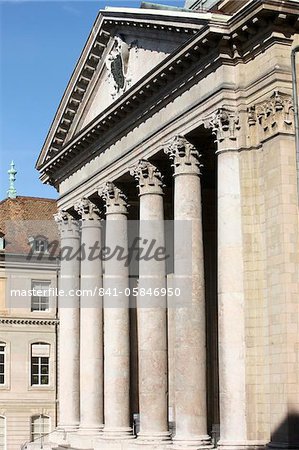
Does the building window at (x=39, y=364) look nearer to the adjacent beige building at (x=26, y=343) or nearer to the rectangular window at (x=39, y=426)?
the adjacent beige building at (x=26, y=343)

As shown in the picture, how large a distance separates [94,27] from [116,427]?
665 inches

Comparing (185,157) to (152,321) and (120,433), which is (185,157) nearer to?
(152,321)

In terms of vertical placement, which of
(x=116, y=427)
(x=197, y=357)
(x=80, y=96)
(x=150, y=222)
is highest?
(x=80, y=96)

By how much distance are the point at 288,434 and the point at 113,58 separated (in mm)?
19250

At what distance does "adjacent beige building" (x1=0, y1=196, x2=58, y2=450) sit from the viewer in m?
63.8

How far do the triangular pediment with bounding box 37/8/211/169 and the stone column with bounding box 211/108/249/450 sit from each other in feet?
13.5

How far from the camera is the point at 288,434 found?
88.4 feet

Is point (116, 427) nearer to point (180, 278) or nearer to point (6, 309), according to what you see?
point (180, 278)

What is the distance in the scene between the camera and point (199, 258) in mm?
32500

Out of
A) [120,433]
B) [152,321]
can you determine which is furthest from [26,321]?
[152,321]

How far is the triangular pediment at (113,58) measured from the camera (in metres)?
33.8

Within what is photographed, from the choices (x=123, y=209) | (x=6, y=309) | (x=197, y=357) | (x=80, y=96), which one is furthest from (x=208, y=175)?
(x=6, y=309)

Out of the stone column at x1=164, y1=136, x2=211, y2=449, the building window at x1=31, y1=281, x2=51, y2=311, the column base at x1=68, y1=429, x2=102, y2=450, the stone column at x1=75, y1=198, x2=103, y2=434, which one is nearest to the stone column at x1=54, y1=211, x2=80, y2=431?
the stone column at x1=75, y1=198, x2=103, y2=434

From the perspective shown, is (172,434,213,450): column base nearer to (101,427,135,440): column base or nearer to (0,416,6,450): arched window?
(101,427,135,440): column base
